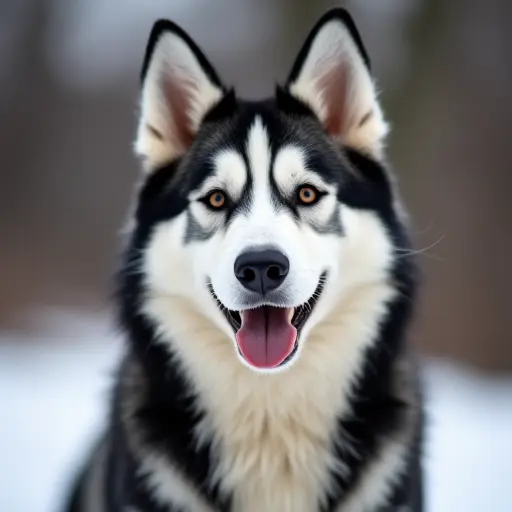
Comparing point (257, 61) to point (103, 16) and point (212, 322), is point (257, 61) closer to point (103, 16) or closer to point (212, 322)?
point (103, 16)

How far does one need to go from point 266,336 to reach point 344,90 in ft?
2.77

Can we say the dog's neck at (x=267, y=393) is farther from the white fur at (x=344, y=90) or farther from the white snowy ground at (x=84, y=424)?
the white fur at (x=344, y=90)

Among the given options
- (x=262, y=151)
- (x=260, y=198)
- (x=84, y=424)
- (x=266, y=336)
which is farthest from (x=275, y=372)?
(x=84, y=424)

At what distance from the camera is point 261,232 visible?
222 centimetres

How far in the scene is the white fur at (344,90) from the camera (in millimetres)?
2529

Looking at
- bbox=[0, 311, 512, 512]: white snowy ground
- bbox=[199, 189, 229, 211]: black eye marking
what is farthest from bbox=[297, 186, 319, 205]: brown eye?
bbox=[0, 311, 512, 512]: white snowy ground

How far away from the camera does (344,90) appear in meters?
2.60

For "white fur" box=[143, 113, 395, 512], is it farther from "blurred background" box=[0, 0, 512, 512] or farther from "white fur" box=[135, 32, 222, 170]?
"blurred background" box=[0, 0, 512, 512]

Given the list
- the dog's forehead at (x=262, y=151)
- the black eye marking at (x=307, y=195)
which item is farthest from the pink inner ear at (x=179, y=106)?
the black eye marking at (x=307, y=195)

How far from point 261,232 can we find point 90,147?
621 cm

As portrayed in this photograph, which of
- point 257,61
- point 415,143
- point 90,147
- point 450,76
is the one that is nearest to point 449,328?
point 415,143

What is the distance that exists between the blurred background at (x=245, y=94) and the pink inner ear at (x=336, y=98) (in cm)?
266

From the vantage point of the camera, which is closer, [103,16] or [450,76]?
[450,76]

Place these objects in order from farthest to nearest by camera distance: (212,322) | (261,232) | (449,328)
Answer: (449,328)
(212,322)
(261,232)
